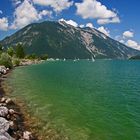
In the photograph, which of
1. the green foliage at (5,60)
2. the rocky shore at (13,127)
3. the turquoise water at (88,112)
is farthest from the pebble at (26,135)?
the green foliage at (5,60)

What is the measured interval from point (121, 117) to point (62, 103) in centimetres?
1368

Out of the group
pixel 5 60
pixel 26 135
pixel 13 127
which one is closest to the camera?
Result: pixel 26 135

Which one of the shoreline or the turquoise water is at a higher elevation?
the turquoise water

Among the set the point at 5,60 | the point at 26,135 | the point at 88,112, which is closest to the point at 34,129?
the point at 26,135

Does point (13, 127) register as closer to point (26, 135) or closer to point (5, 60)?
point (26, 135)

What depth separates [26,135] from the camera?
32531 mm

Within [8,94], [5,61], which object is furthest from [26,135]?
[5,61]

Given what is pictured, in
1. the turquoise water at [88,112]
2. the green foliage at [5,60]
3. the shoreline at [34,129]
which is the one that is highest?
the green foliage at [5,60]

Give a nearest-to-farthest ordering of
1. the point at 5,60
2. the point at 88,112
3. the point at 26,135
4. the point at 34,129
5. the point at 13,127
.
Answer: the point at 26,135
the point at 13,127
the point at 34,129
the point at 88,112
the point at 5,60

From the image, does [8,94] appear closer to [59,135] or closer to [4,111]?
[4,111]

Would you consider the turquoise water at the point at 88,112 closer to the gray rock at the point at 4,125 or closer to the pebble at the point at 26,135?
the pebble at the point at 26,135

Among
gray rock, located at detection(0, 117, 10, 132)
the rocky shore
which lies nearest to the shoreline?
the rocky shore

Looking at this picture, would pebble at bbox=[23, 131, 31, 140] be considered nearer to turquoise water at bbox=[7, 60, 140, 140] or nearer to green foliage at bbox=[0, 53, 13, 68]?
turquoise water at bbox=[7, 60, 140, 140]

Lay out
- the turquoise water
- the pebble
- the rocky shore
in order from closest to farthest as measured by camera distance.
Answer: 1. the rocky shore
2. the pebble
3. the turquoise water
